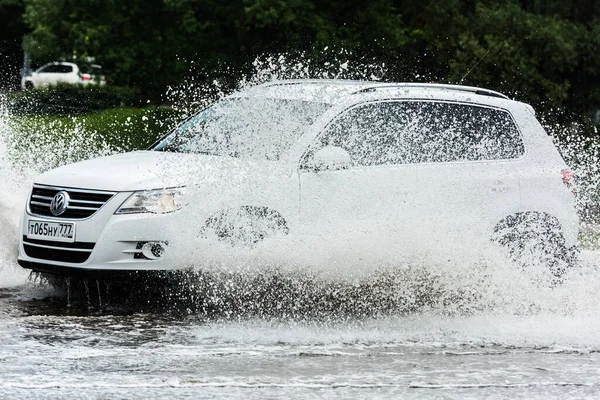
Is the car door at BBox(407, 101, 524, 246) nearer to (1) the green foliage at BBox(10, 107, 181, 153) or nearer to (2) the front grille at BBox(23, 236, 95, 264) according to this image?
(2) the front grille at BBox(23, 236, 95, 264)

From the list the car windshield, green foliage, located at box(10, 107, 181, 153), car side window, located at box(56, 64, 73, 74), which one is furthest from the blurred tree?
the car windshield

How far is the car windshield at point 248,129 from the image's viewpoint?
973cm

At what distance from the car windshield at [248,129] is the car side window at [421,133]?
253 mm

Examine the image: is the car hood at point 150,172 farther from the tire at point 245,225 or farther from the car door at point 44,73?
the car door at point 44,73

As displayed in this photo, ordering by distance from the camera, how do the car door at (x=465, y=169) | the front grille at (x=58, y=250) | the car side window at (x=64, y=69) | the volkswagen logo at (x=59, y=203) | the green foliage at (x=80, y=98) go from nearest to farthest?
the front grille at (x=58, y=250) < the volkswagen logo at (x=59, y=203) < the car door at (x=465, y=169) < the green foliage at (x=80, y=98) < the car side window at (x=64, y=69)

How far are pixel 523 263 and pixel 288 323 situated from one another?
2153 mm

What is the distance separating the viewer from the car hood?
9.32m

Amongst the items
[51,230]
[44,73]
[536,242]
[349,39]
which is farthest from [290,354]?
[44,73]

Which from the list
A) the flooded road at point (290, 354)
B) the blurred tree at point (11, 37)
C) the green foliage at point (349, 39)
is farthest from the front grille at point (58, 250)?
the blurred tree at point (11, 37)

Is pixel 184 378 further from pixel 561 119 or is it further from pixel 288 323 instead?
pixel 561 119

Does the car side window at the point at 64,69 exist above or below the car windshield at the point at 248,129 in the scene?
above

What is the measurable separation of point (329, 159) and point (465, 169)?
4.03 feet

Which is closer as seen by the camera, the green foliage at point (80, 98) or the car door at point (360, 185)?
the car door at point (360, 185)

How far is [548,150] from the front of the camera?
10789 mm
